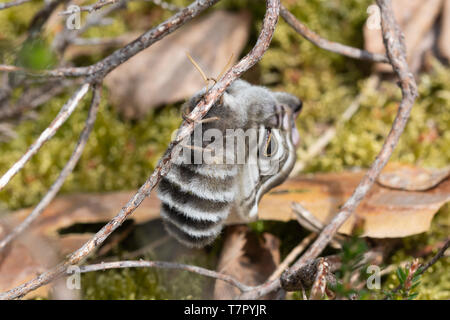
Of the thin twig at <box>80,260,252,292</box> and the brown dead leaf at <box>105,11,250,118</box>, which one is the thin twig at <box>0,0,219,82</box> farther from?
the brown dead leaf at <box>105,11,250,118</box>

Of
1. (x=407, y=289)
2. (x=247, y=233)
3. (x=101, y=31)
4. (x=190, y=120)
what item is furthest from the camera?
(x=101, y=31)

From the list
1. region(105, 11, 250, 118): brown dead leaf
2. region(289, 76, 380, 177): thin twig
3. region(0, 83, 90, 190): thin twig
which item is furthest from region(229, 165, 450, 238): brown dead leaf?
region(105, 11, 250, 118): brown dead leaf

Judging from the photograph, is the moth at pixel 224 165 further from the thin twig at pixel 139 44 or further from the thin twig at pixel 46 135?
the thin twig at pixel 46 135

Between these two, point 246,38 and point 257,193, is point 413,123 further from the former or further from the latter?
point 257,193

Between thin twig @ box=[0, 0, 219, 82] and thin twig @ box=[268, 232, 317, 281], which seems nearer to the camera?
thin twig @ box=[0, 0, 219, 82]
